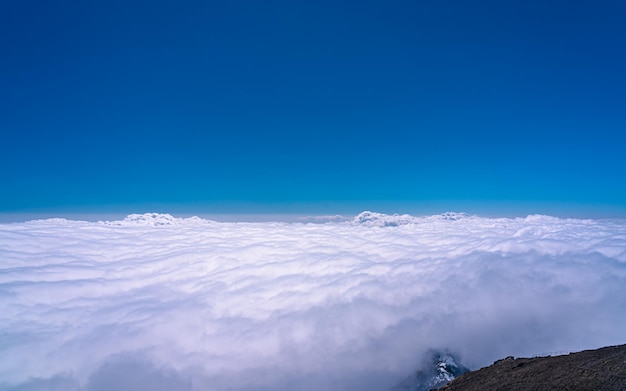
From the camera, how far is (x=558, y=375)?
2497 centimetres

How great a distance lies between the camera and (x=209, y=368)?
12888cm

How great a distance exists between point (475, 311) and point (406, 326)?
43.5 metres

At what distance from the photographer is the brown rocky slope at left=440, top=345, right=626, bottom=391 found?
2134 cm

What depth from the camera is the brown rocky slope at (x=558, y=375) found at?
70.0 feet

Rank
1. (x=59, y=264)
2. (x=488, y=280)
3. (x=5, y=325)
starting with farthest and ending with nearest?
(x=488, y=280), (x=59, y=264), (x=5, y=325)

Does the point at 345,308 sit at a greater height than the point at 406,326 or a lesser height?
greater

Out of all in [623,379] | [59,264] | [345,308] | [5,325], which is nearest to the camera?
[623,379]

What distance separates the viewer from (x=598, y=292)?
161 meters

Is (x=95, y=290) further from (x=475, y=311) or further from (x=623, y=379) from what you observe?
(x=475, y=311)

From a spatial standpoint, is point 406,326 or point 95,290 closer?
point 95,290

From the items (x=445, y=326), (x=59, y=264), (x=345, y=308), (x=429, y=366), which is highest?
(x=59, y=264)

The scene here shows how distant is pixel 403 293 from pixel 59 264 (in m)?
202

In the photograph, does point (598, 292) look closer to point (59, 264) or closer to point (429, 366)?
point (429, 366)

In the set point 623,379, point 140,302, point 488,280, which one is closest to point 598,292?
point 488,280
